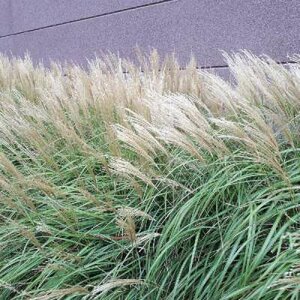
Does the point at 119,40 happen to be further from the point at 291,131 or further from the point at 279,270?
the point at 279,270

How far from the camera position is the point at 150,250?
1.96 metres

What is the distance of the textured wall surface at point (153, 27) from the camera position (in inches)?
167

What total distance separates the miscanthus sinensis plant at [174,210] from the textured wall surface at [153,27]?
6.63 feet

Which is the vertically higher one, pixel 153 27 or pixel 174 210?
pixel 153 27

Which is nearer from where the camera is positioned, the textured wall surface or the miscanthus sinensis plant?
the miscanthus sinensis plant

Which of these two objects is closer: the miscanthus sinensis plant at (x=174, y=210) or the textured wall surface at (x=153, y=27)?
the miscanthus sinensis plant at (x=174, y=210)

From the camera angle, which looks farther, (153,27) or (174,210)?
(153,27)

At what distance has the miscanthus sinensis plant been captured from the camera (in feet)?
5.50

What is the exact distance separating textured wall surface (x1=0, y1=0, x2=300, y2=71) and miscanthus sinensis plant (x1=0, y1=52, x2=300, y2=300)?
2.02 metres

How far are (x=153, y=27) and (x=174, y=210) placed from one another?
4166 millimetres

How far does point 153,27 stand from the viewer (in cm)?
583

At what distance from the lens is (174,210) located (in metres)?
1.99

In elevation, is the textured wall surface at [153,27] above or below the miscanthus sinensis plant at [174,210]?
above

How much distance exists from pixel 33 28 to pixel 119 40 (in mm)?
2754
